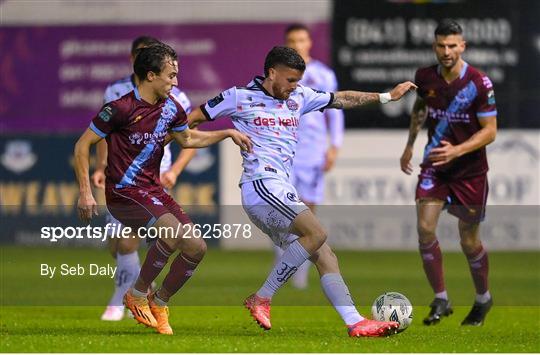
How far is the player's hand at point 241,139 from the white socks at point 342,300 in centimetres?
107

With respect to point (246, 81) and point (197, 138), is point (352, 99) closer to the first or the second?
point (197, 138)

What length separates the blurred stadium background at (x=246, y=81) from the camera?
18750 mm

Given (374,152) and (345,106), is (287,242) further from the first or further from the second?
(374,152)

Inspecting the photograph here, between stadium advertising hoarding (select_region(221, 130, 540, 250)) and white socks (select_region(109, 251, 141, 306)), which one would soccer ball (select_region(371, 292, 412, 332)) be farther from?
stadium advertising hoarding (select_region(221, 130, 540, 250))

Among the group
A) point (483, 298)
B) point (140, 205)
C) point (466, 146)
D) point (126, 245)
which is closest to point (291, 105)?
point (140, 205)

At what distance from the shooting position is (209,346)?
9234 millimetres

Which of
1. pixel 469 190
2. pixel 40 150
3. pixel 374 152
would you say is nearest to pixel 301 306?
pixel 469 190

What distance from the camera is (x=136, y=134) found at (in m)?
9.88

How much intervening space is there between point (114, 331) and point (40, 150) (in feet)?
30.9

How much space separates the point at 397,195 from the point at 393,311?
889 cm

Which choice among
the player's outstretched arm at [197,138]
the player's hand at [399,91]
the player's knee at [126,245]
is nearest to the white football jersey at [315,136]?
the player's knee at [126,245]

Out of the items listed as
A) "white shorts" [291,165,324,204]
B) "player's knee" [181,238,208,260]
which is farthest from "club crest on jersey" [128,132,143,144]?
"white shorts" [291,165,324,204]

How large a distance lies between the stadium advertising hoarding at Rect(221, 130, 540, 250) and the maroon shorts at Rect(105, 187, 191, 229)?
29.0 ft

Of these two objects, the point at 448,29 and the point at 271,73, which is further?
the point at 448,29
